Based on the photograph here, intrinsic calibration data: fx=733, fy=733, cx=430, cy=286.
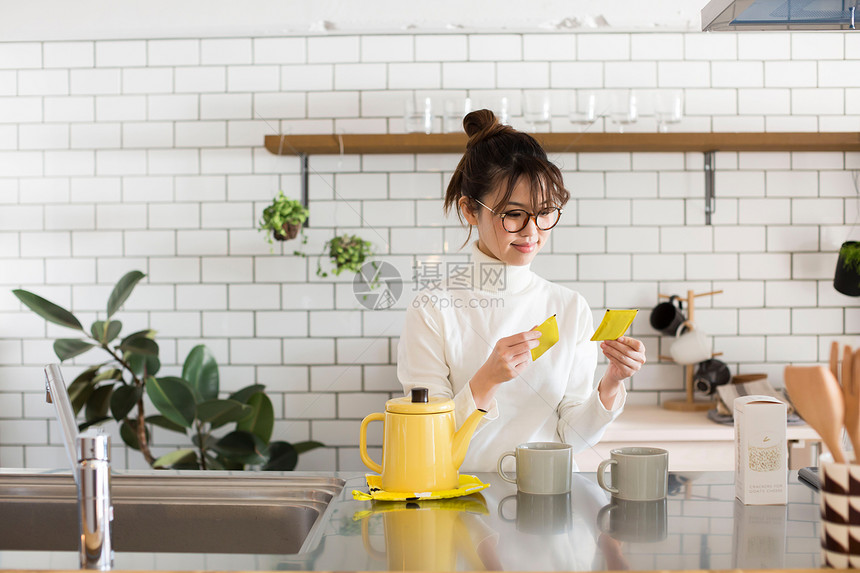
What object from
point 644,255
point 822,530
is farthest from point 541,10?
point 822,530

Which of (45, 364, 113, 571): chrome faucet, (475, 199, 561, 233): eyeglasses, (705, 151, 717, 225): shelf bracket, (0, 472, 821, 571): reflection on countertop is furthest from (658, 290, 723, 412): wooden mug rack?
(45, 364, 113, 571): chrome faucet

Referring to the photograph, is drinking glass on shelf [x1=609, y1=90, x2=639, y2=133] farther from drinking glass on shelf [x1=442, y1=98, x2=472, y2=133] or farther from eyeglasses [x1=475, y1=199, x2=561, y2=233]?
eyeglasses [x1=475, y1=199, x2=561, y2=233]

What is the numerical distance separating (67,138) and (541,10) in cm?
212

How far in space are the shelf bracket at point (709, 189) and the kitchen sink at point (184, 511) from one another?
7.46 feet

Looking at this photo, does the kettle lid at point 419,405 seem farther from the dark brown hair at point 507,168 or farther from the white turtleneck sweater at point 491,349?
the dark brown hair at point 507,168

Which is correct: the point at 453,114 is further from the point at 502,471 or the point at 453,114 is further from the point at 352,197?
the point at 502,471

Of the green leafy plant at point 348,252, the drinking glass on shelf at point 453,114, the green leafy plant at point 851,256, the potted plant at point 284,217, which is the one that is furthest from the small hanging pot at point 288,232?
the green leafy plant at point 851,256

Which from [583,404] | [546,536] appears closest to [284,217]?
[583,404]

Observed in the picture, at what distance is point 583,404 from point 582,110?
158 cm

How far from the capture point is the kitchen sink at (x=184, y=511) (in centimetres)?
141

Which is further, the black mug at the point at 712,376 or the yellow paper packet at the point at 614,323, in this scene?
the black mug at the point at 712,376

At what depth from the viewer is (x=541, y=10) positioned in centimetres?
311

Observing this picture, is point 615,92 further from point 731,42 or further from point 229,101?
point 229,101

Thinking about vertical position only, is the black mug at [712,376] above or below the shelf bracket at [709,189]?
below
